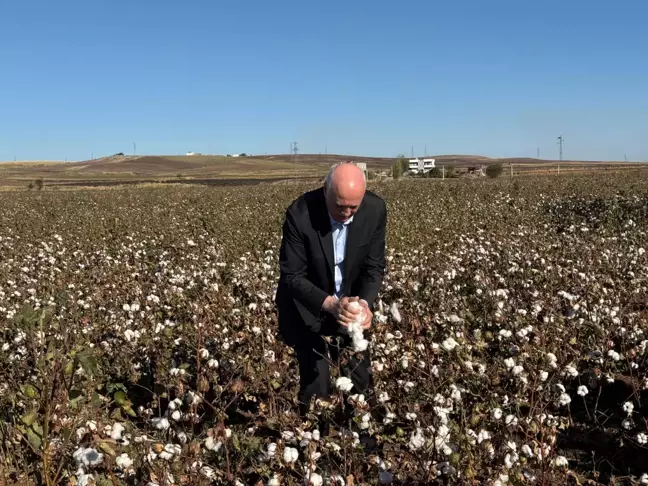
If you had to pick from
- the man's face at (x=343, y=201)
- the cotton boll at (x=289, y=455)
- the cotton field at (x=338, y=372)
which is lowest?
the cotton field at (x=338, y=372)

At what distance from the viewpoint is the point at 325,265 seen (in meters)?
3.45

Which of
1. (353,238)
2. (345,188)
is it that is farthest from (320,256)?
(345,188)

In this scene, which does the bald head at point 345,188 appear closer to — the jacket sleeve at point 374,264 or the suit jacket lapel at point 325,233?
the suit jacket lapel at point 325,233

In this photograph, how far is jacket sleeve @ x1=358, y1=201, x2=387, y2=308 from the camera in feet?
11.6

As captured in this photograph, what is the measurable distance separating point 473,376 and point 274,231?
34.9 feet

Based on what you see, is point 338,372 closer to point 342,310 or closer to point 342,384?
point 342,384

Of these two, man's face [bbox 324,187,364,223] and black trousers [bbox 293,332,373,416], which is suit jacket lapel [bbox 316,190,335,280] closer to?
man's face [bbox 324,187,364,223]

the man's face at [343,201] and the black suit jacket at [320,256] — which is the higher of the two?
the man's face at [343,201]

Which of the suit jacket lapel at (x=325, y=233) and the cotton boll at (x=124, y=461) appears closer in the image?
the cotton boll at (x=124, y=461)

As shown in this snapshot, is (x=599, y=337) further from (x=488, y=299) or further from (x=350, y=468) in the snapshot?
(x=350, y=468)

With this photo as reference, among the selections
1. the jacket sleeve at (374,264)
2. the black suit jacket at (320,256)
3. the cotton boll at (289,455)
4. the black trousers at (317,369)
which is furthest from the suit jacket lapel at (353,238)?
the cotton boll at (289,455)

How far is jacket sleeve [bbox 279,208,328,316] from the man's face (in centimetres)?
26

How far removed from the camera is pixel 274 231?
13883 mm

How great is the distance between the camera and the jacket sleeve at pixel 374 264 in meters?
3.52
